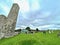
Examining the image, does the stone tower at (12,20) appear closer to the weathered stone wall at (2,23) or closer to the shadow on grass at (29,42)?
the weathered stone wall at (2,23)

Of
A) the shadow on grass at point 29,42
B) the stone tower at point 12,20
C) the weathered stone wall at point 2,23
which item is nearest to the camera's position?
the shadow on grass at point 29,42

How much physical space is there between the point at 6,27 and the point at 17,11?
17.3 ft

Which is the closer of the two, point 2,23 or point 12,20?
point 2,23

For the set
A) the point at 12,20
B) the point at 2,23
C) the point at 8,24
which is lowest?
the point at 8,24

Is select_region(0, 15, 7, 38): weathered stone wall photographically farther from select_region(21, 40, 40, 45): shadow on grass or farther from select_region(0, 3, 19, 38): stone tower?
select_region(21, 40, 40, 45): shadow on grass

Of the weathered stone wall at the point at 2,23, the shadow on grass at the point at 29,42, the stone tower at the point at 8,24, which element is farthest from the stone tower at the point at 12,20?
the shadow on grass at the point at 29,42

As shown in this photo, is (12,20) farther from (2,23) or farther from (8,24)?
(2,23)

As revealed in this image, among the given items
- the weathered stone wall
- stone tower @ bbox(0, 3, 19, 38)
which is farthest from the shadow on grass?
the weathered stone wall

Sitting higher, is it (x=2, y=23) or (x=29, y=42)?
(x=2, y=23)

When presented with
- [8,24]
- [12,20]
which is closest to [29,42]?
[8,24]

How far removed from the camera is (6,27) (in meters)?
38.1

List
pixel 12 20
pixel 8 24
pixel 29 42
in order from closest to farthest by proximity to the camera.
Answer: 1. pixel 29 42
2. pixel 8 24
3. pixel 12 20

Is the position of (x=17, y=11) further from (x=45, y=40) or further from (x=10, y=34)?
(x=45, y=40)

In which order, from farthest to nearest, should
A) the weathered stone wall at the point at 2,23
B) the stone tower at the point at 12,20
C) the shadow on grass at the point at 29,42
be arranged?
the stone tower at the point at 12,20, the weathered stone wall at the point at 2,23, the shadow on grass at the point at 29,42
